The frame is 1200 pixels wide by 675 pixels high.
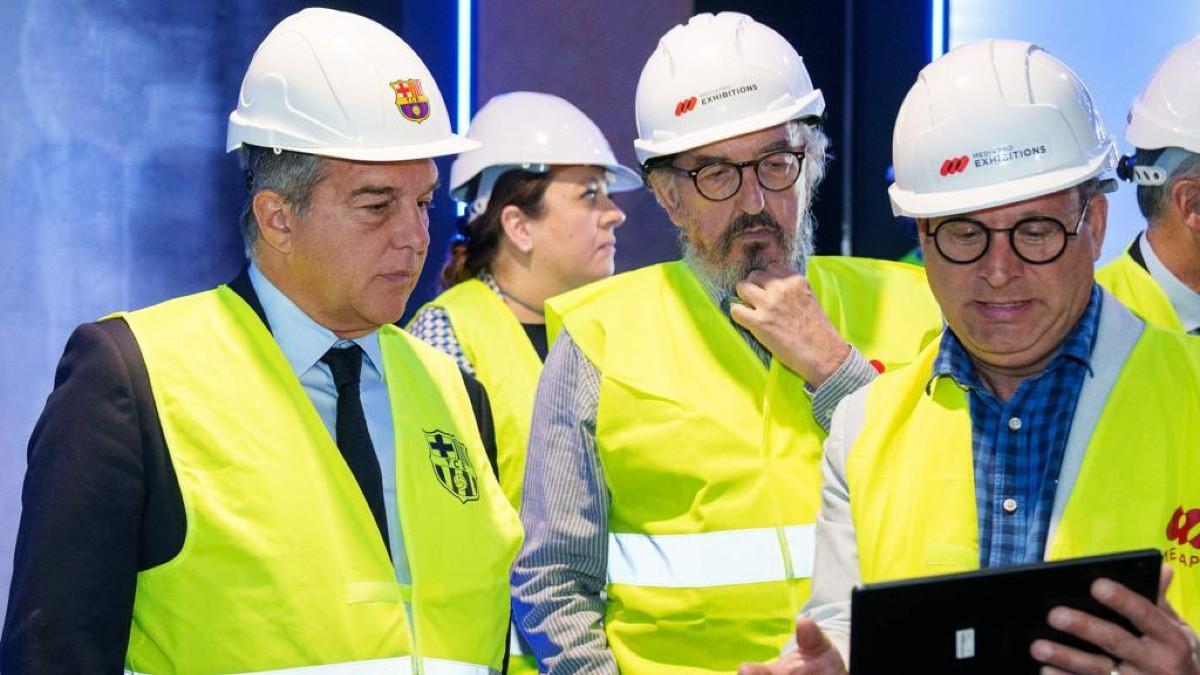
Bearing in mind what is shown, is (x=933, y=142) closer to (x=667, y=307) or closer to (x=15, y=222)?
(x=667, y=307)

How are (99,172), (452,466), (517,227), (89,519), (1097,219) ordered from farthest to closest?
(517,227) → (99,172) → (452,466) → (1097,219) → (89,519)

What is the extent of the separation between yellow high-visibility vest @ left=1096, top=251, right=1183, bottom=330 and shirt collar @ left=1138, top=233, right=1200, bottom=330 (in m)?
0.01

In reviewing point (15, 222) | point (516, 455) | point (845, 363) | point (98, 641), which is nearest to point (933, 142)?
point (845, 363)

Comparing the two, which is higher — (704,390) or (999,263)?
(999,263)

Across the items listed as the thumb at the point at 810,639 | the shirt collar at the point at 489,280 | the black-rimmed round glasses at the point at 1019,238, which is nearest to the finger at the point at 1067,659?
the thumb at the point at 810,639

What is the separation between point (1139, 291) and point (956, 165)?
42.7 inches

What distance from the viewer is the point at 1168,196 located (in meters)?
3.53

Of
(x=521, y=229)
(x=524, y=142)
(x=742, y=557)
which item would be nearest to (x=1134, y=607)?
(x=742, y=557)

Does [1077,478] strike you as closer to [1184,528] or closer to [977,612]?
[1184,528]

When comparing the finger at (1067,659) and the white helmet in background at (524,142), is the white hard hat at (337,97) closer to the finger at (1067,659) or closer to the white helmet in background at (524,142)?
Answer: the finger at (1067,659)

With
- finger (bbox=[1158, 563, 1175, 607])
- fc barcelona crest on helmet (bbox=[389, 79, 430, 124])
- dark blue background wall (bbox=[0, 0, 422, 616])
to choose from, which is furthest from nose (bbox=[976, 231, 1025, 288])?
dark blue background wall (bbox=[0, 0, 422, 616])

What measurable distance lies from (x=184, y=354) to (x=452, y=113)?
2.77 m

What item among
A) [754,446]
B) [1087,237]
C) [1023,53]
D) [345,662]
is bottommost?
[345,662]

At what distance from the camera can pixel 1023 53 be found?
2713mm
